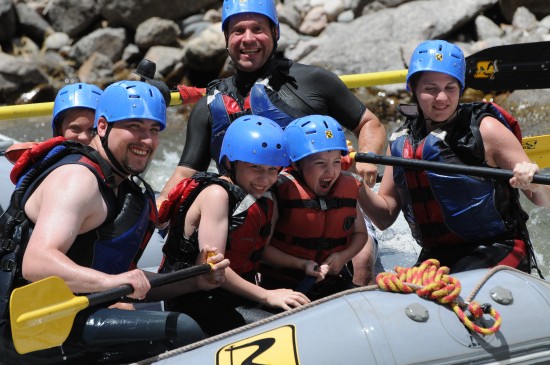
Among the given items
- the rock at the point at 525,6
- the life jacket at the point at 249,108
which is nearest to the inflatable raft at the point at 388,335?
the life jacket at the point at 249,108

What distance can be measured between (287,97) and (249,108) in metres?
0.18

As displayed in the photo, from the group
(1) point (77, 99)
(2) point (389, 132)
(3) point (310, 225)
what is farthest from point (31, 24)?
(3) point (310, 225)

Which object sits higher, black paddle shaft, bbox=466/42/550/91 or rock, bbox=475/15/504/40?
black paddle shaft, bbox=466/42/550/91

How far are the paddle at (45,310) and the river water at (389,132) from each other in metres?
2.07

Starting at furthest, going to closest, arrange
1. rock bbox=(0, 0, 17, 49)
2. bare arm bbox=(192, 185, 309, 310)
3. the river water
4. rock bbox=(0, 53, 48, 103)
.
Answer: rock bbox=(0, 0, 17, 49) → rock bbox=(0, 53, 48, 103) → the river water → bare arm bbox=(192, 185, 309, 310)

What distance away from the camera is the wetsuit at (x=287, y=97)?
4.11m

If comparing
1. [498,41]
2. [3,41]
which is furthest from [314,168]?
[3,41]

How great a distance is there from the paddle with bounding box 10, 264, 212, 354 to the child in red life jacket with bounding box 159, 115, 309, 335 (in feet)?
1.76

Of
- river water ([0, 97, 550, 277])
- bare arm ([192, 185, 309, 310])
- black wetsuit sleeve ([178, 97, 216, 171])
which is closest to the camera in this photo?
bare arm ([192, 185, 309, 310])

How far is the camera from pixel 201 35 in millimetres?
10195

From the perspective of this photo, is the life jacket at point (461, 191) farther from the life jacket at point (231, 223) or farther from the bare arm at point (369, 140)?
the life jacket at point (231, 223)

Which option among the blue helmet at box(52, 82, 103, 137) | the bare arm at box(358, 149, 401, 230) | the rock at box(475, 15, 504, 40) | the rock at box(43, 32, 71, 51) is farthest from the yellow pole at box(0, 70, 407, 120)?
the rock at box(43, 32, 71, 51)

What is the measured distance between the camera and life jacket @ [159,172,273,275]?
11.1 ft

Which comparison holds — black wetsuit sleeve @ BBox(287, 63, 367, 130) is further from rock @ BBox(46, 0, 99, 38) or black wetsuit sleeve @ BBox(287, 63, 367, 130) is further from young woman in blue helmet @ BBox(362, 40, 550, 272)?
rock @ BBox(46, 0, 99, 38)
